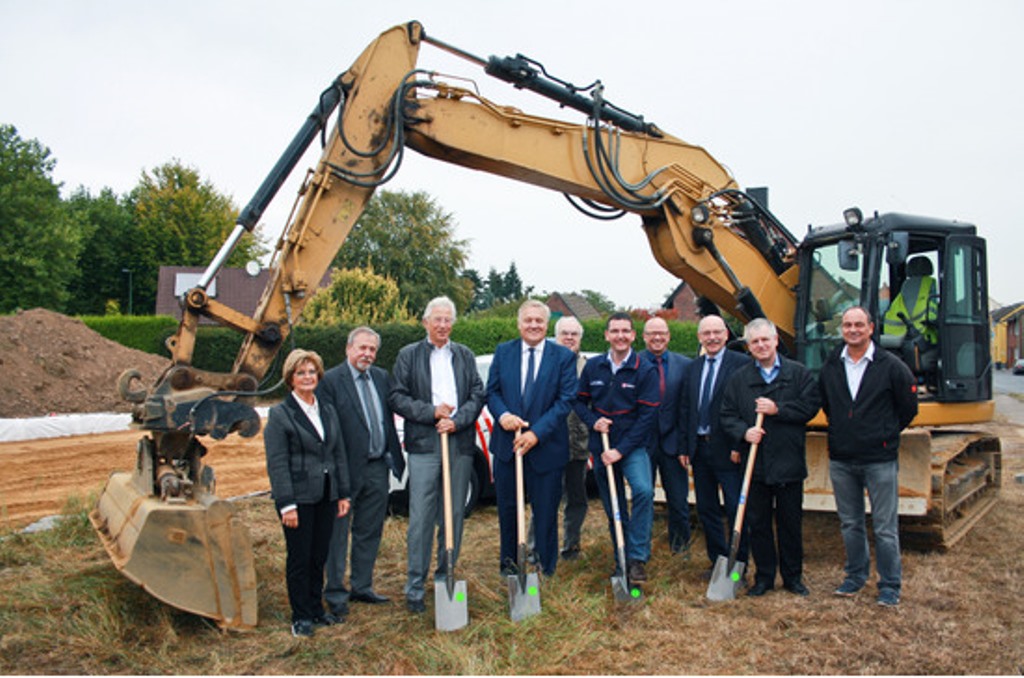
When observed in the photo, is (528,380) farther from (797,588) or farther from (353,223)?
(797,588)

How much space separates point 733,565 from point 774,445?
79 cm

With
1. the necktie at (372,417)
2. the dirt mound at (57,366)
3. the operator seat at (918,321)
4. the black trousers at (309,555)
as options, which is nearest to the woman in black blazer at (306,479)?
the black trousers at (309,555)

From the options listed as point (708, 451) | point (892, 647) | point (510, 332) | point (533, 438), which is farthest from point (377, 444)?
point (510, 332)

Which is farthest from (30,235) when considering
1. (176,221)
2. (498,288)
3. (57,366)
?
(498,288)

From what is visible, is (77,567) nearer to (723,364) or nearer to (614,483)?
(614,483)

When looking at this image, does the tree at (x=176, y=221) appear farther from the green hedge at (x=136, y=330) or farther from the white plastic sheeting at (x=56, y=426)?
the white plastic sheeting at (x=56, y=426)

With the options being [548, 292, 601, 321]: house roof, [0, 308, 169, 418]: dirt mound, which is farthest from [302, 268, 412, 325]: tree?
[548, 292, 601, 321]: house roof

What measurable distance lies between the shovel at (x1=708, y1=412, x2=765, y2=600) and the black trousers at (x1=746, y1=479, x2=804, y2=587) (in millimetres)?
77

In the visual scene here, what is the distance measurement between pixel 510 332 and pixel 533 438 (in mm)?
22067

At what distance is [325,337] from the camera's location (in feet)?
79.5

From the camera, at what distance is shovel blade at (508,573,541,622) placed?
472 centimetres

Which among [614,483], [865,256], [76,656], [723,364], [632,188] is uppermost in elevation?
[632,188]

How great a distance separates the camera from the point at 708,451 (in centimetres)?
580

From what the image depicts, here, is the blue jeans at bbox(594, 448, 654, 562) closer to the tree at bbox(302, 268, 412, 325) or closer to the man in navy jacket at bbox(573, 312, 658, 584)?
the man in navy jacket at bbox(573, 312, 658, 584)
